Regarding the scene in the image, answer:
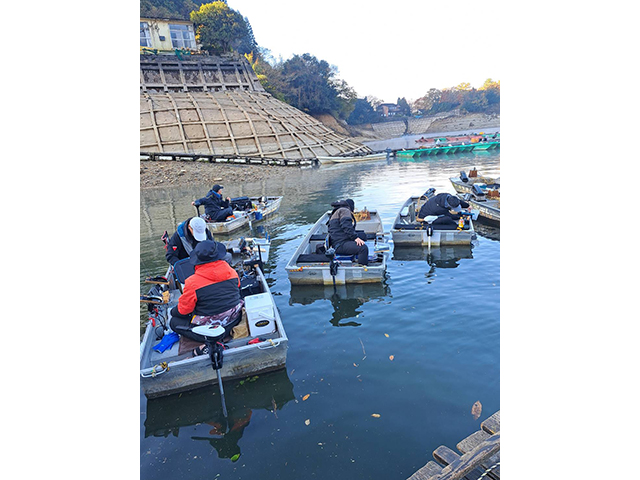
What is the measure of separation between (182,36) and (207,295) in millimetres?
53814

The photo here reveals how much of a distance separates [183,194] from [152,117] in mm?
15704

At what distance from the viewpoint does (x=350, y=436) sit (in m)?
5.12

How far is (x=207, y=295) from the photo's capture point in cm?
608

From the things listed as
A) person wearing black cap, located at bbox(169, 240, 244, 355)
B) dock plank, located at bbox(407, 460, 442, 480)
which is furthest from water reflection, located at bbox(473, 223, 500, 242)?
dock plank, located at bbox(407, 460, 442, 480)

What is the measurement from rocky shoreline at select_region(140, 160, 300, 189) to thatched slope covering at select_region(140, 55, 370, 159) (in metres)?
2.77

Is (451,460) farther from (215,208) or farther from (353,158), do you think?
(353,158)

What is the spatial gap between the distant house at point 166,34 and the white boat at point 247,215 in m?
39.6

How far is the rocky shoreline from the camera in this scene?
2906 cm

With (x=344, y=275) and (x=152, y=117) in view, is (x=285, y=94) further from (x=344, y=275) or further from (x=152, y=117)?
(x=344, y=275)

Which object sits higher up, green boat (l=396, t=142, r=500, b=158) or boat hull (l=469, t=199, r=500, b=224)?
green boat (l=396, t=142, r=500, b=158)

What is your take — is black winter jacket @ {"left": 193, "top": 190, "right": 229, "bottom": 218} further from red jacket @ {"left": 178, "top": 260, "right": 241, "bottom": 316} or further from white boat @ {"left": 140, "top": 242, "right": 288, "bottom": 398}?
red jacket @ {"left": 178, "top": 260, "right": 241, "bottom": 316}

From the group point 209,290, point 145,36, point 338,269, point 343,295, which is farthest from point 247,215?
point 145,36

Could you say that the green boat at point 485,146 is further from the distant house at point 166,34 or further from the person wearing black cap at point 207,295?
the person wearing black cap at point 207,295

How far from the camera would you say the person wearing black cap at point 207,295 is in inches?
234
